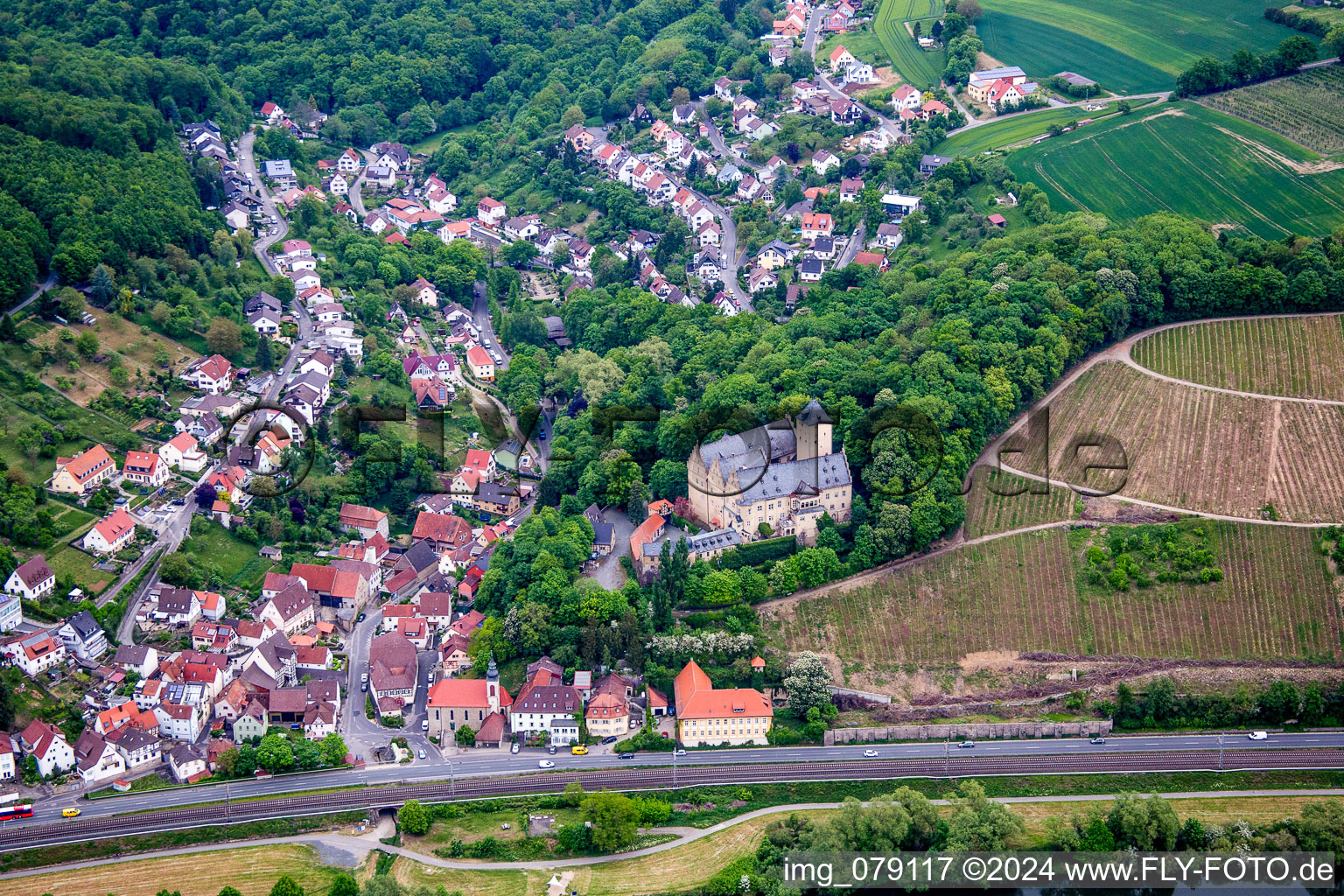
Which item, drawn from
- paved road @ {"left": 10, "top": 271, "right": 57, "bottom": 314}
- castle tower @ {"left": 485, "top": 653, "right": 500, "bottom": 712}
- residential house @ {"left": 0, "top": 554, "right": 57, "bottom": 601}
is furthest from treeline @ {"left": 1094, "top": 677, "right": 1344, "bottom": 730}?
paved road @ {"left": 10, "top": 271, "right": 57, "bottom": 314}

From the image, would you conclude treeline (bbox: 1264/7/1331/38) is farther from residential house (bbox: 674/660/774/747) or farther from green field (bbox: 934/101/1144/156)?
residential house (bbox: 674/660/774/747)

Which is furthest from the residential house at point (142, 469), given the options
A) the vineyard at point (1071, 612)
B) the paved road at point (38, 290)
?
the vineyard at point (1071, 612)

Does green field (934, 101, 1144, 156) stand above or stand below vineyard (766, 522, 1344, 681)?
above

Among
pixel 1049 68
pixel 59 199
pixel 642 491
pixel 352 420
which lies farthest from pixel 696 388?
pixel 1049 68

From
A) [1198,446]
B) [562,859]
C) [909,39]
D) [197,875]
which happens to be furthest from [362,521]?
[909,39]

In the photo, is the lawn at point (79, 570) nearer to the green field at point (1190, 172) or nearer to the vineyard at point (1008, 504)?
the vineyard at point (1008, 504)

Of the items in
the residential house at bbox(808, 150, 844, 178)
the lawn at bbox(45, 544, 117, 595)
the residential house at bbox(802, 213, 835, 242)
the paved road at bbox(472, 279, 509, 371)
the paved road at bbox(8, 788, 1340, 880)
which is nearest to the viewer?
the paved road at bbox(8, 788, 1340, 880)
